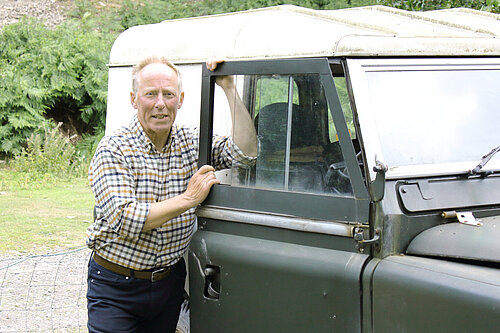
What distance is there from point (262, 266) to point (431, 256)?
76 cm

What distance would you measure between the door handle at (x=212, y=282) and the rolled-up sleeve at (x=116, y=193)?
1.29ft

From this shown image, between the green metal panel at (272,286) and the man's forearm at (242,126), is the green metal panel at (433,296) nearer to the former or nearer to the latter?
the green metal panel at (272,286)

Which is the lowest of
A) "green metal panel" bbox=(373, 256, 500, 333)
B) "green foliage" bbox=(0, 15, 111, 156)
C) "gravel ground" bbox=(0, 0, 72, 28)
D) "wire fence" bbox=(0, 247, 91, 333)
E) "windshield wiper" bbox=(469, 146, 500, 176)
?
"wire fence" bbox=(0, 247, 91, 333)

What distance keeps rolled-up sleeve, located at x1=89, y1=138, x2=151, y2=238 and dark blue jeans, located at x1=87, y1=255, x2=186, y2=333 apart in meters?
0.27

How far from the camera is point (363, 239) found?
288 cm

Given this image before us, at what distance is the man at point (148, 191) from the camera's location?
11.1ft

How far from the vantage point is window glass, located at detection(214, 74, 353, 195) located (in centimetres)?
306

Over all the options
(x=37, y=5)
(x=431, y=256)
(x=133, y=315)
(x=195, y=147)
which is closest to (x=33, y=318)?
(x=133, y=315)

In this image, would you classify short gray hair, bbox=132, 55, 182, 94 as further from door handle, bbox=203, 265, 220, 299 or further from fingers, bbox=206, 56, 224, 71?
door handle, bbox=203, 265, 220, 299

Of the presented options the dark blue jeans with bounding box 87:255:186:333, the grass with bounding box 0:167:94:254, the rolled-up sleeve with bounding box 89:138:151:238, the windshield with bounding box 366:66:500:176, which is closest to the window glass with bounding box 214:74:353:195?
the windshield with bounding box 366:66:500:176

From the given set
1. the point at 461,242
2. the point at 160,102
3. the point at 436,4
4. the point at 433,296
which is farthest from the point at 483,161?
the point at 436,4

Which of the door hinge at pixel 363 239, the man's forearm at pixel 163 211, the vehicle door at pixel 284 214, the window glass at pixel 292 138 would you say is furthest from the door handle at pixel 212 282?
the door hinge at pixel 363 239

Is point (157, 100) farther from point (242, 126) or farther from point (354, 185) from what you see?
point (354, 185)

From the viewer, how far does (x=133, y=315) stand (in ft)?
11.7
